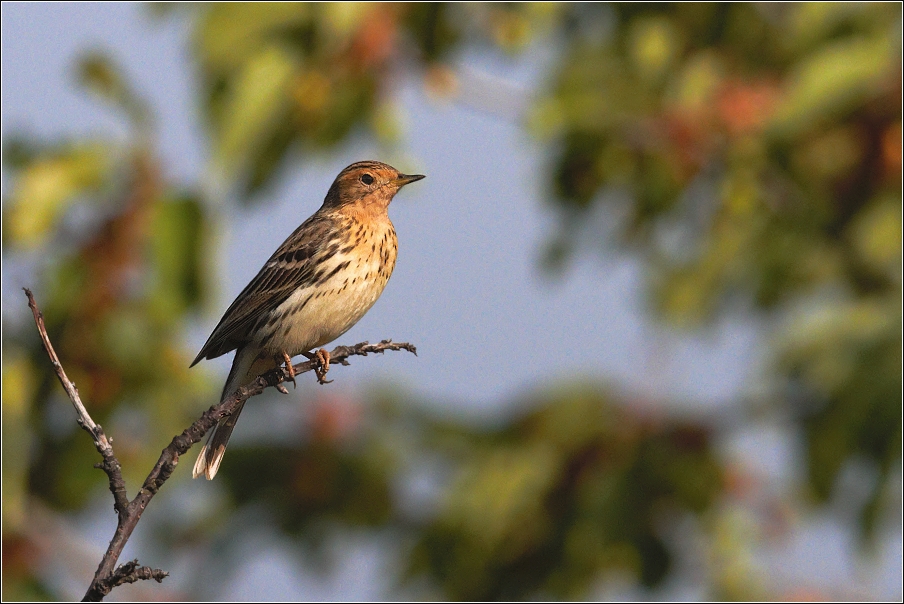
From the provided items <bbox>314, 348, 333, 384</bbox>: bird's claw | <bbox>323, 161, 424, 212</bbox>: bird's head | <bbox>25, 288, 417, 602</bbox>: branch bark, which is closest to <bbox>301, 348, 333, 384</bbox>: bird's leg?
<bbox>314, 348, 333, 384</bbox>: bird's claw

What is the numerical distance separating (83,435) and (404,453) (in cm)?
240

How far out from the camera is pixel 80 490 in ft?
23.0

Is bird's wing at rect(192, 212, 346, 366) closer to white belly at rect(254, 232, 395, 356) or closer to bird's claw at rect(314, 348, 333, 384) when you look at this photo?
white belly at rect(254, 232, 395, 356)

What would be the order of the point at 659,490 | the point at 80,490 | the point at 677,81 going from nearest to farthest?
1. the point at 80,490
2. the point at 659,490
3. the point at 677,81

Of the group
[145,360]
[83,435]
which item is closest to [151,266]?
[145,360]

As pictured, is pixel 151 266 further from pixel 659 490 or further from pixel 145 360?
pixel 659 490

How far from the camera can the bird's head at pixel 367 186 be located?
6371mm

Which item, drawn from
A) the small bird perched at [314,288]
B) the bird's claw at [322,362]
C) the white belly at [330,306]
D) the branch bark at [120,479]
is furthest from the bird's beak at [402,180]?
the branch bark at [120,479]

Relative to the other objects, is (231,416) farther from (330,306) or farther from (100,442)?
(100,442)

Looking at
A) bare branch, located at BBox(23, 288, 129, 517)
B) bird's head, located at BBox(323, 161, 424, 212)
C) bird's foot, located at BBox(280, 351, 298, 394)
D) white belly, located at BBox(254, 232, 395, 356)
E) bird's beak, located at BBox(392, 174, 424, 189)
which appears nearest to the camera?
bare branch, located at BBox(23, 288, 129, 517)

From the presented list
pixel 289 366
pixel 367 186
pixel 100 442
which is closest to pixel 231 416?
pixel 289 366

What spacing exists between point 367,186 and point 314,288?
2.38ft

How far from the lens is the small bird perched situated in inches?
228

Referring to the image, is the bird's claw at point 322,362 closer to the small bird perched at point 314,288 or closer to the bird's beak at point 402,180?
the small bird perched at point 314,288
